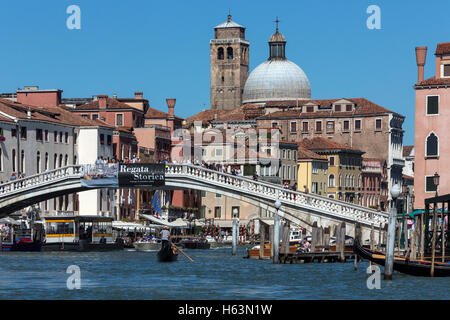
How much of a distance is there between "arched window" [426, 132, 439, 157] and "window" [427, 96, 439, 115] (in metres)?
0.95

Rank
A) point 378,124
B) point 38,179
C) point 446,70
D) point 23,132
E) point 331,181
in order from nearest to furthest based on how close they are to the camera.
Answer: point 38,179 < point 446,70 < point 23,132 < point 331,181 < point 378,124

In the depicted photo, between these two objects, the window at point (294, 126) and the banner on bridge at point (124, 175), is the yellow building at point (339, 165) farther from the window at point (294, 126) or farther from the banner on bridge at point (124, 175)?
the banner on bridge at point (124, 175)

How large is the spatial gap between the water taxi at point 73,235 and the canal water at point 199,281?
6.66 metres

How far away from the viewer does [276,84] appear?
4926 inches

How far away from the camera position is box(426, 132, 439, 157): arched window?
56.0 m

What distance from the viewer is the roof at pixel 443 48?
55.8m

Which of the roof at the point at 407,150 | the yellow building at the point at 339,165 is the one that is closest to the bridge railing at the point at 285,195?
the yellow building at the point at 339,165

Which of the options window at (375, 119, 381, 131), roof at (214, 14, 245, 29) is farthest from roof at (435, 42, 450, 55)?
roof at (214, 14, 245, 29)

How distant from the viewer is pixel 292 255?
1634 inches

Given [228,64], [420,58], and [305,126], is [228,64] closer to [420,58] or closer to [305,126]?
[305,126]

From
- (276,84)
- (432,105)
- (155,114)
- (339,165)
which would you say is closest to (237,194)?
(432,105)

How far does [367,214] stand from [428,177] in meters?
10.8

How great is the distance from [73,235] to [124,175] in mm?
3459

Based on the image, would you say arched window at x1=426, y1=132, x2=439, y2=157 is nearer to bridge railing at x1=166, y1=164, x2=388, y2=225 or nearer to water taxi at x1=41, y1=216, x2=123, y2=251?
bridge railing at x1=166, y1=164, x2=388, y2=225
